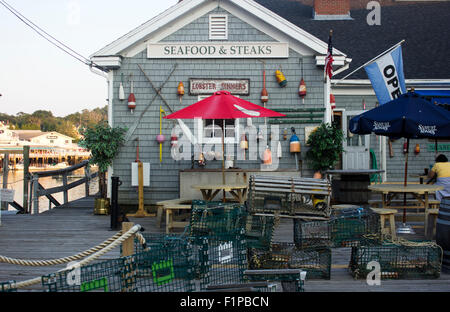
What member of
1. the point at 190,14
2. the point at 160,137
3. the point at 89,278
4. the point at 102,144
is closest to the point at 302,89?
the point at 190,14

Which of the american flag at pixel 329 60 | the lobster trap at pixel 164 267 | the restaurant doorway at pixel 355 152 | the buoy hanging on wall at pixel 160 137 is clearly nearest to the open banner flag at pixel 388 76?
the american flag at pixel 329 60

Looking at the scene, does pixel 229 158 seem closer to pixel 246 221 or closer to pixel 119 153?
pixel 119 153

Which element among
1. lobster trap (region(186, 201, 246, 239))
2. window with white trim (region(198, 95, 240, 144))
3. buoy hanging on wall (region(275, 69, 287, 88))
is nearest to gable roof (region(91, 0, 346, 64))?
buoy hanging on wall (region(275, 69, 287, 88))

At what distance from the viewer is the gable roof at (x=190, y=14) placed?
10273mm

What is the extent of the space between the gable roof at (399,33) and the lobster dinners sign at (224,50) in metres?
4.89

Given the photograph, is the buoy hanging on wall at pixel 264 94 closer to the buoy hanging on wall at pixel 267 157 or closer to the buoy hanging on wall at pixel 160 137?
the buoy hanging on wall at pixel 267 157

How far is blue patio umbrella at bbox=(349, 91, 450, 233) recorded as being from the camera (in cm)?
689

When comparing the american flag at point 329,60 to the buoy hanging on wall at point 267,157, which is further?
the buoy hanging on wall at point 267,157

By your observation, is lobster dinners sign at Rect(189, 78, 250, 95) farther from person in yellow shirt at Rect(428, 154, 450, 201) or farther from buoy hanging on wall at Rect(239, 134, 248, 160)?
person in yellow shirt at Rect(428, 154, 450, 201)

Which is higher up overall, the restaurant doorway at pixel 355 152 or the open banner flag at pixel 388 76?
the open banner flag at pixel 388 76

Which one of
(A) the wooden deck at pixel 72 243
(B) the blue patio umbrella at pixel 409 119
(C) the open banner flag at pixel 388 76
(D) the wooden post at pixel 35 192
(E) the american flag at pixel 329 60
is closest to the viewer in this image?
(A) the wooden deck at pixel 72 243
